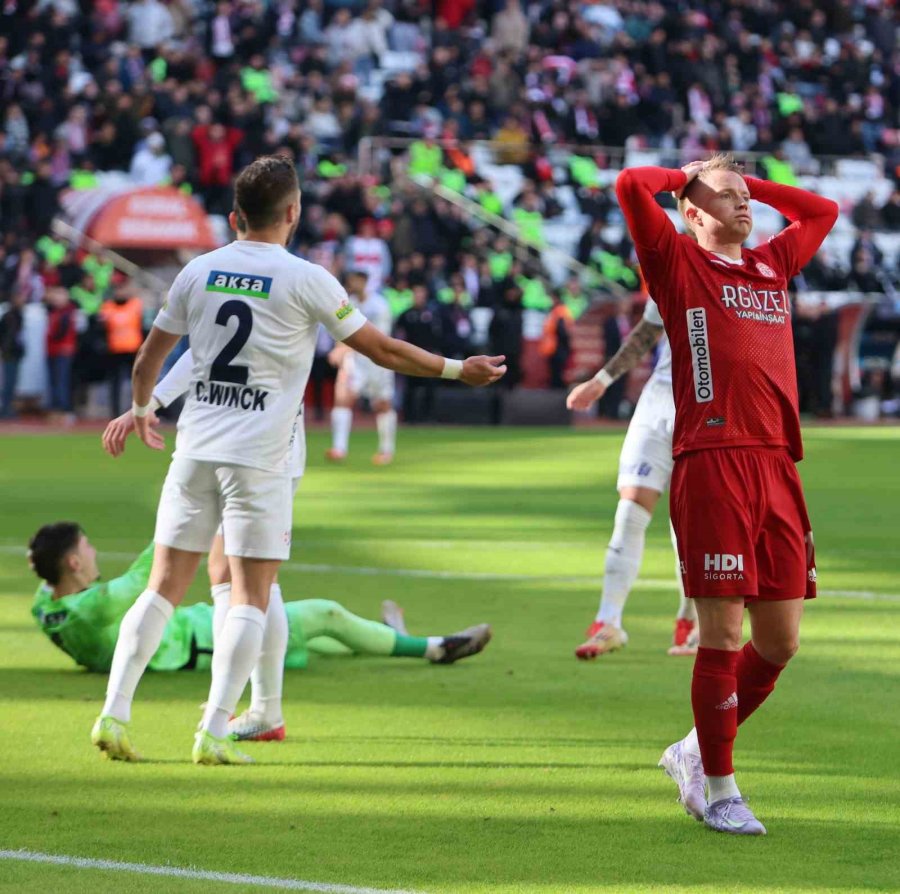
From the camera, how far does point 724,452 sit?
18.2 ft

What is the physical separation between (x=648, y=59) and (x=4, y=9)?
518 inches

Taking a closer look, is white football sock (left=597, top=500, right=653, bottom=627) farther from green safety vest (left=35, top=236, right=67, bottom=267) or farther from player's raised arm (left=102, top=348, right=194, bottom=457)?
green safety vest (left=35, top=236, right=67, bottom=267)

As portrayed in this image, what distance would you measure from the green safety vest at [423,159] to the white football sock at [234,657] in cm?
2792

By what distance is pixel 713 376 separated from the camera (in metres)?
5.60

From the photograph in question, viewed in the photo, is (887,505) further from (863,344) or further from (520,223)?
(520,223)

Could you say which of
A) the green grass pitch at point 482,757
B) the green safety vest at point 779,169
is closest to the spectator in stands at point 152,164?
the green safety vest at point 779,169

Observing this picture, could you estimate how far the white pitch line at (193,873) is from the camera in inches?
188

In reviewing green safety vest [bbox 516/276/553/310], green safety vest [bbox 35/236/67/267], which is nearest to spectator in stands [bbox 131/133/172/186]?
green safety vest [bbox 35/236/67/267]

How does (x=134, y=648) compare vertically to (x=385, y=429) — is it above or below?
above

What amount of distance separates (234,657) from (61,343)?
2214 centimetres

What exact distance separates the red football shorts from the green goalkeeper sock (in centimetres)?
288

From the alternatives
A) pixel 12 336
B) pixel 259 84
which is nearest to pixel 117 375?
pixel 12 336

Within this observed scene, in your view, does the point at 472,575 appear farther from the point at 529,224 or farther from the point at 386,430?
the point at 529,224

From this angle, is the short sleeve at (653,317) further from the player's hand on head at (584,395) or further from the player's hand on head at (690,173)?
the player's hand on head at (690,173)
